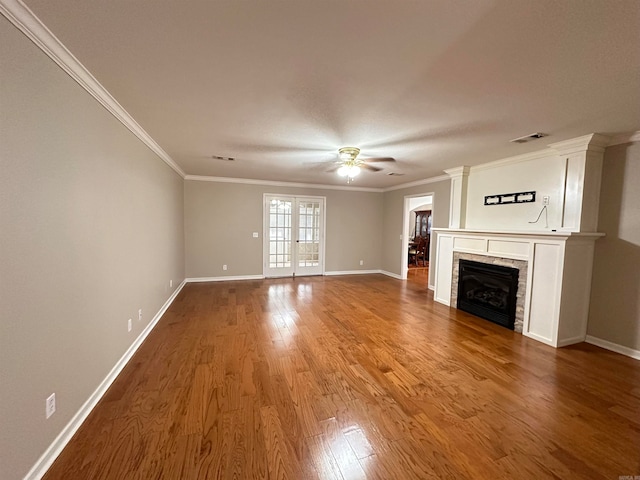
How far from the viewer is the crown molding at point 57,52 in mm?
1271

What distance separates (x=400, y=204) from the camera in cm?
680

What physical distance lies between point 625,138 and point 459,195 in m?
Answer: 2.04

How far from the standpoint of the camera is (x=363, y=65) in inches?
68.2

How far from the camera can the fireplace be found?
12.1 feet

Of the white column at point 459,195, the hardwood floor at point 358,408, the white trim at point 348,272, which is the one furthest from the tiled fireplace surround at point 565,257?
the white trim at point 348,272

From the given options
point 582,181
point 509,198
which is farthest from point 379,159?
point 582,181

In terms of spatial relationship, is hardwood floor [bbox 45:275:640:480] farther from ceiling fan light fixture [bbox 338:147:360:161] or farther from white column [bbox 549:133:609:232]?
ceiling fan light fixture [bbox 338:147:360:161]

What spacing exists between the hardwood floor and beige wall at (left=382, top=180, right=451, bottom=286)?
8.56ft

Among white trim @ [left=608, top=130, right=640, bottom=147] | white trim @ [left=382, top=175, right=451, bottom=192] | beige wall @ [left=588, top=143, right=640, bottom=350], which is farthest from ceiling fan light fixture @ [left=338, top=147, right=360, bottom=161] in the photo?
beige wall @ [left=588, top=143, right=640, bottom=350]

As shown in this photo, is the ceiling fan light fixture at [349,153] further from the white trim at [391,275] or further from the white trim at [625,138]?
the white trim at [391,275]

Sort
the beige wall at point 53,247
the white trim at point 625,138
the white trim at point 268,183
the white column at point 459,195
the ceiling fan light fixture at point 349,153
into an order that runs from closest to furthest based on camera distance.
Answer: the beige wall at point 53,247, the white trim at point 625,138, the ceiling fan light fixture at point 349,153, the white column at point 459,195, the white trim at point 268,183

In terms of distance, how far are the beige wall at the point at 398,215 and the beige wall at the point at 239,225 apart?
2.16ft

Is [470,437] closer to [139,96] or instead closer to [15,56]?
[15,56]

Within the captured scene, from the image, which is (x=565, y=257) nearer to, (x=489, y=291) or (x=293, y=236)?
(x=489, y=291)
